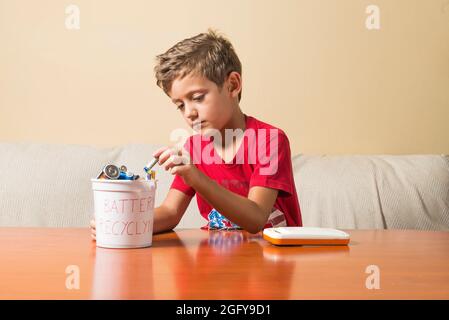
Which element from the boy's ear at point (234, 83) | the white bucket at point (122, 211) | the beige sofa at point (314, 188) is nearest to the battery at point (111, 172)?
the white bucket at point (122, 211)

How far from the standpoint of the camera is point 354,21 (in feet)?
7.47

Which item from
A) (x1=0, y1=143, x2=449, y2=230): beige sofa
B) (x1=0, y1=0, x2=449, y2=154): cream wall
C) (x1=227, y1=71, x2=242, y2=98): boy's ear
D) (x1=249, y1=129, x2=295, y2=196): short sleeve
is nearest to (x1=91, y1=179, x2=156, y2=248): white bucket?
(x1=249, y1=129, x2=295, y2=196): short sleeve

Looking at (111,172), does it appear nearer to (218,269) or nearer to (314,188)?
(218,269)

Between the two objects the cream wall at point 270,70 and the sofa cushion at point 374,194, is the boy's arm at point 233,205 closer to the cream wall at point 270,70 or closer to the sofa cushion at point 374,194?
the sofa cushion at point 374,194

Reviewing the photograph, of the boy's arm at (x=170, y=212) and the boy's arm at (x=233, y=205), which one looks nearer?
the boy's arm at (x=233, y=205)

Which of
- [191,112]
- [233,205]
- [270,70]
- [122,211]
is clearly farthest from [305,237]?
[270,70]

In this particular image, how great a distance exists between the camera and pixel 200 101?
1.37 metres

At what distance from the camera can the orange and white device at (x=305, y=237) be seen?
39.8 inches

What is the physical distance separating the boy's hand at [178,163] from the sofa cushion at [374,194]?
922mm

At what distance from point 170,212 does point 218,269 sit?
557 mm

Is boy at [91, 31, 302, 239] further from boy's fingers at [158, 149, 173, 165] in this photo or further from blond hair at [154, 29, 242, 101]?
boy's fingers at [158, 149, 173, 165]

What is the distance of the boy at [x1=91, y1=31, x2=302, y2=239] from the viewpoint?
1.31m
